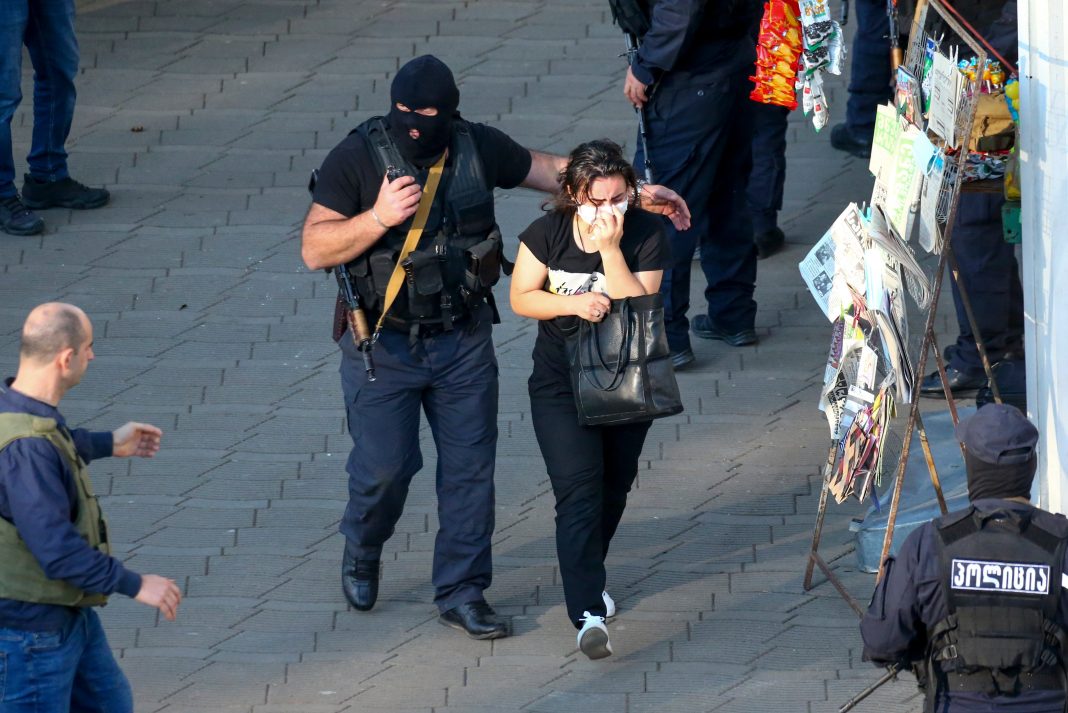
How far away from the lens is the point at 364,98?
9398 millimetres

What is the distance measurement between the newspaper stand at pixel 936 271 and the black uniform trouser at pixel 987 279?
2.73 feet

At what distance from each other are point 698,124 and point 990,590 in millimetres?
3492

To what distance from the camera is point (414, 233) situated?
532 cm

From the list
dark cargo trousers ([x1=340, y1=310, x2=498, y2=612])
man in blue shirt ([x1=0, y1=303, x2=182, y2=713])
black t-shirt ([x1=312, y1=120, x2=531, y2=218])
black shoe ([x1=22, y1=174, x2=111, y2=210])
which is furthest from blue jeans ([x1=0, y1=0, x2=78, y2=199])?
man in blue shirt ([x1=0, y1=303, x2=182, y2=713])

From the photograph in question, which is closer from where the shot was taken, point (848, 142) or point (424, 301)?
point (424, 301)

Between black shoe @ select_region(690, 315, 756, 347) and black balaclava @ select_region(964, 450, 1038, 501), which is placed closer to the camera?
black balaclava @ select_region(964, 450, 1038, 501)

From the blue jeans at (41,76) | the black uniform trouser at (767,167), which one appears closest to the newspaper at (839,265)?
the black uniform trouser at (767,167)

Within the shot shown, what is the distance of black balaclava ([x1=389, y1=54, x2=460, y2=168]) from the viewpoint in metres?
5.20

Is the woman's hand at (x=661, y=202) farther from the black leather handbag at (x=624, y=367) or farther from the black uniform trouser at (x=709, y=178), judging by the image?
the black uniform trouser at (x=709, y=178)

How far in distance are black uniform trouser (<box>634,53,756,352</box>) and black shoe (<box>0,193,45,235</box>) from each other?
10.6 ft

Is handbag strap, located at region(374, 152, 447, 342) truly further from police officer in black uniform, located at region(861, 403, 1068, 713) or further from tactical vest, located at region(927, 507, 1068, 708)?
tactical vest, located at region(927, 507, 1068, 708)

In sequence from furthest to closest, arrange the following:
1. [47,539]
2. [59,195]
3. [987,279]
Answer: [59,195] → [987,279] → [47,539]

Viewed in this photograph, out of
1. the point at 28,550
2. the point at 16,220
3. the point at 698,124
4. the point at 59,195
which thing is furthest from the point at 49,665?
the point at 59,195

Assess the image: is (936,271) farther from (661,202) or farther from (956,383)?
(956,383)
